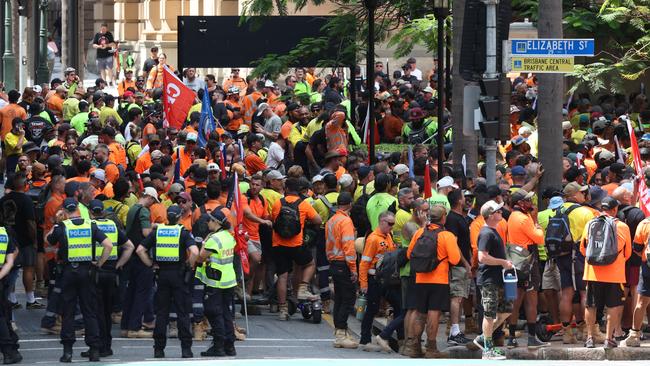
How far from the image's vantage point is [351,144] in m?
27.3

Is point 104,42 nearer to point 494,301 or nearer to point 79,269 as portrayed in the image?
point 79,269

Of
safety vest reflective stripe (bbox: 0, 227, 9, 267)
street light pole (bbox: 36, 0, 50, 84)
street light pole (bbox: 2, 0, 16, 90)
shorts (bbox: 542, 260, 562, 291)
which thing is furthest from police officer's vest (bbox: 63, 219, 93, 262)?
street light pole (bbox: 2, 0, 16, 90)

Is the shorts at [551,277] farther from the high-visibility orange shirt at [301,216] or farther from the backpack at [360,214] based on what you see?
the high-visibility orange shirt at [301,216]

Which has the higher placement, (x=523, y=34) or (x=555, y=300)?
(x=523, y=34)

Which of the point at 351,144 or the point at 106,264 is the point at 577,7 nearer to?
the point at 351,144

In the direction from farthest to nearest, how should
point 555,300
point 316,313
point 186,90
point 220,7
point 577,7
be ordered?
point 220,7 → point 577,7 → point 186,90 → point 316,313 → point 555,300

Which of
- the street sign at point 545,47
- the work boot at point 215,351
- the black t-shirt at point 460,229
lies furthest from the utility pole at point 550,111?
the work boot at point 215,351

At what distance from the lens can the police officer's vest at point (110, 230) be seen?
1858 cm

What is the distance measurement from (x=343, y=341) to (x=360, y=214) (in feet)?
7.86

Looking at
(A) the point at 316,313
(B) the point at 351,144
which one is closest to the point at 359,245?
(A) the point at 316,313

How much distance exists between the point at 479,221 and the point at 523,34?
1532 centimetres

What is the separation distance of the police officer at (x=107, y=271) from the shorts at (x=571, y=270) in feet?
15.6

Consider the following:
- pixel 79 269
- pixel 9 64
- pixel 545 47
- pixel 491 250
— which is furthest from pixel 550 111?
pixel 9 64

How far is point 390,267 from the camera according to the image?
742 inches
